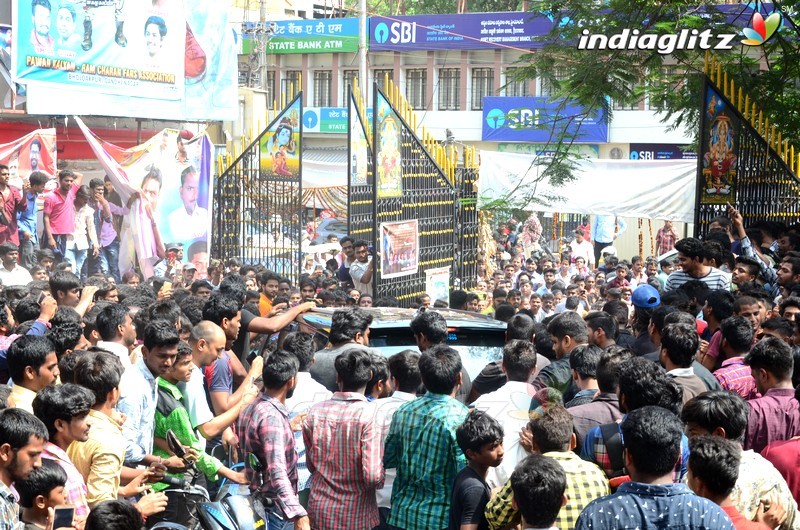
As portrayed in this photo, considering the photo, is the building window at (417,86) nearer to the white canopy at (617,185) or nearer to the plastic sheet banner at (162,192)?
the plastic sheet banner at (162,192)

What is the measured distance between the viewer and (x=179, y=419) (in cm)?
510

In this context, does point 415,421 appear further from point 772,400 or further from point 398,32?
point 398,32

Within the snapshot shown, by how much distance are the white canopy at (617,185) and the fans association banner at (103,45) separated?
5705 mm

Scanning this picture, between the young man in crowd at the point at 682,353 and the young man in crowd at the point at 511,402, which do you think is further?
the young man in crowd at the point at 682,353

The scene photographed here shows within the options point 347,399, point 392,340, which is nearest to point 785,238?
point 392,340

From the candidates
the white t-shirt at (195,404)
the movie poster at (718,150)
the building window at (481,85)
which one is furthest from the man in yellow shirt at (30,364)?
the building window at (481,85)

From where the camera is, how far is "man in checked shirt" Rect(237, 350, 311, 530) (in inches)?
193

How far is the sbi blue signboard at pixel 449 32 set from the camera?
29891 millimetres

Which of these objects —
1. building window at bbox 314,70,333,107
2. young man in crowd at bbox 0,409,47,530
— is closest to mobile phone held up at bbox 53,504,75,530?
young man in crowd at bbox 0,409,47,530

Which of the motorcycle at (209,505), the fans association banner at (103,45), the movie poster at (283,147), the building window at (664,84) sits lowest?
the motorcycle at (209,505)

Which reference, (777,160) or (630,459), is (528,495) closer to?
(630,459)

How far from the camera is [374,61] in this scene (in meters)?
33.4

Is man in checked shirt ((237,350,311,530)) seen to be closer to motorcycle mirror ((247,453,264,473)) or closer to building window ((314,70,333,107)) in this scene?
motorcycle mirror ((247,453,264,473))

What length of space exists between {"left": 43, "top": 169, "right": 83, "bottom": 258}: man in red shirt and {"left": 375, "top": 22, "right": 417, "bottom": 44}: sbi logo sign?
20330 millimetres
